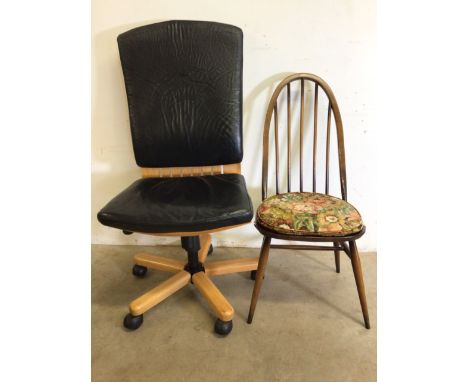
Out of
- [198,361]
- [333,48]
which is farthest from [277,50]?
[198,361]

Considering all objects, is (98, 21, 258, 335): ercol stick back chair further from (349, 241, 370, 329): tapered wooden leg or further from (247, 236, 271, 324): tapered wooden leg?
(349, 241, 370, 329): tapered wooden leg

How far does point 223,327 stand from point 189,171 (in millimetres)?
676

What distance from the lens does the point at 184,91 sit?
4.21 ft

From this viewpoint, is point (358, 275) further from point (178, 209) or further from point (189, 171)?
point (189, 171)

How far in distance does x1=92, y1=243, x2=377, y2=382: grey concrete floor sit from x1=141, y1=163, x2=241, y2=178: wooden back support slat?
0.51 metres

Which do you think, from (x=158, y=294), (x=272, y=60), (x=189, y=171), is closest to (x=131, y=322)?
(x=158, y=294)

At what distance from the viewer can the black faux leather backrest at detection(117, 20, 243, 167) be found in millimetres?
1246

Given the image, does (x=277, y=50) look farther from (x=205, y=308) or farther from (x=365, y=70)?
(x=205, y=308)

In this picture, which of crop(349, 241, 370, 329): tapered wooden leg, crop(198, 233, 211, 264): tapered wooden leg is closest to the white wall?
crop(198, 233, 211, 264): tapered wooden leg

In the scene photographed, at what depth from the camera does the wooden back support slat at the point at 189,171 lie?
1.37 meters
